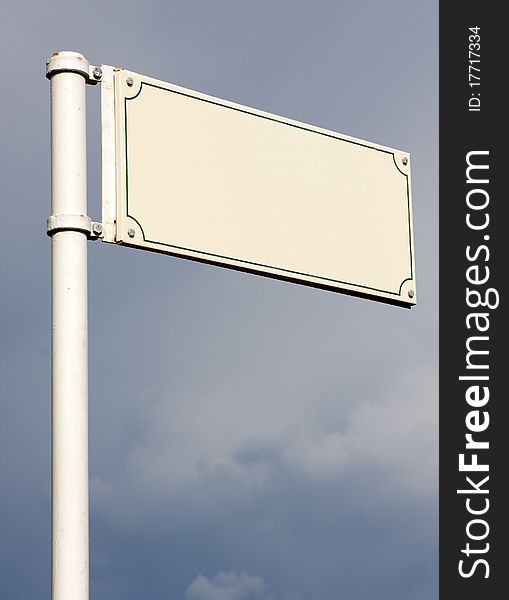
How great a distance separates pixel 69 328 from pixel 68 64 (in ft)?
2.52

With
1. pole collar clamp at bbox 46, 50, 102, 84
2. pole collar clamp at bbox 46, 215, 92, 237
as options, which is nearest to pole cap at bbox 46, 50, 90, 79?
pole collar clamp at bbox 46, 50, 102, 84

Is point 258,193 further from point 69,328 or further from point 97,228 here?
point 69,328

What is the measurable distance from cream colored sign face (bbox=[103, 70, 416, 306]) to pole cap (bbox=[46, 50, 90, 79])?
0.30ft

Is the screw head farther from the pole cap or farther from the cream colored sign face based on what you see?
the pole cap

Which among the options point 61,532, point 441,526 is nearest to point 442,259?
point 441,526

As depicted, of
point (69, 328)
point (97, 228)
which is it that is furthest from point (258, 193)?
point (69, 328)

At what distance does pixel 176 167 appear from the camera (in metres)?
3.66

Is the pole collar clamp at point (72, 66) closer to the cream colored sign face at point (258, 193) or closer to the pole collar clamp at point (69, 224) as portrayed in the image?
the cream colored sign face at point (258, 193)

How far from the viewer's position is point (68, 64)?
358 cm

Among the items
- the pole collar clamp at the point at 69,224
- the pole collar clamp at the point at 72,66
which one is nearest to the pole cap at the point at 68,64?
the pole collar clamp at the point at 72,66

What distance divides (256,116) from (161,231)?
593mm

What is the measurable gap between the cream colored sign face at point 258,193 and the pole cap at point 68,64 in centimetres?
9

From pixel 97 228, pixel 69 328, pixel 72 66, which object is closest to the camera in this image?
pixel 69 328

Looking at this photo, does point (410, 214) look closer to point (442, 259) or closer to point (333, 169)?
point (333, 169)
